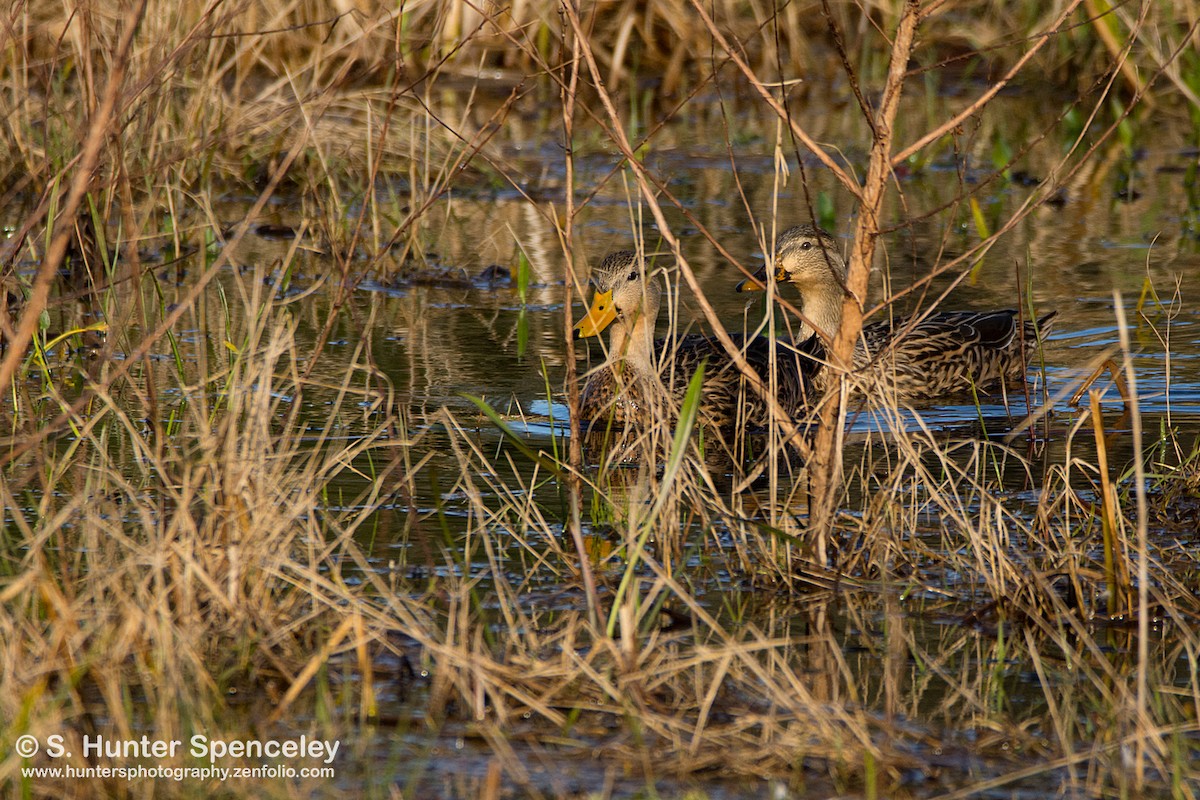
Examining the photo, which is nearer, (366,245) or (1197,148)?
(366,245)

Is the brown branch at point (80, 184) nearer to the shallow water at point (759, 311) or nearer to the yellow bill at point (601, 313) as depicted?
the shallow water at point (759, 311)

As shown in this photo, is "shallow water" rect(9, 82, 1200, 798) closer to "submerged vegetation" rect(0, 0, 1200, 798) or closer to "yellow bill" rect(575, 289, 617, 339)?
"submerged vegetation" rect(0, 0, 1200, 798)

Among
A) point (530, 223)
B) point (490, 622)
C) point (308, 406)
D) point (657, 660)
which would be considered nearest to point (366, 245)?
point (530, 223)

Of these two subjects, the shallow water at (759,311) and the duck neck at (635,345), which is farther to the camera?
the duck neck at (635,345)

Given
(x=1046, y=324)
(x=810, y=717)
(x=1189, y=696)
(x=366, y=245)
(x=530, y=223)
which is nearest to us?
(x=810, y=717)

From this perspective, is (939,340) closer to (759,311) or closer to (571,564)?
(759,311)

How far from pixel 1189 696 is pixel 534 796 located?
161 cm

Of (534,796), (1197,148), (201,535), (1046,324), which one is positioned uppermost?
(1197,148)

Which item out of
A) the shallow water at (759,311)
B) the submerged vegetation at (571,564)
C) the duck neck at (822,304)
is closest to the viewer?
the submerged vegetation at (571,564)

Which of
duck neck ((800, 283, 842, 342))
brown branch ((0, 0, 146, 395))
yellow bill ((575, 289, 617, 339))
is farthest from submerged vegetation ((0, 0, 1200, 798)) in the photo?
duck neck ((800, 283, 842, 342))

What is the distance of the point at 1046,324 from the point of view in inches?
344

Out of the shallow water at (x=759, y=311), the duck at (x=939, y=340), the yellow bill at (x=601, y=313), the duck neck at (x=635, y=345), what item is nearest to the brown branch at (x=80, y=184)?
the shallow water at (x=759, y=311)

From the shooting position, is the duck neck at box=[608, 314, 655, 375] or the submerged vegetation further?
the duck neck at box=[608, 314, 655, 375]

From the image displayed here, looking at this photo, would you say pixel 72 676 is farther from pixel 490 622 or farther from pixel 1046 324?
pixel 1046 324
